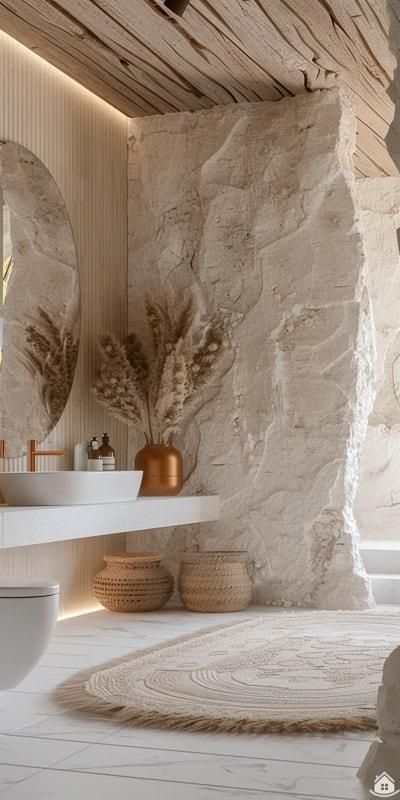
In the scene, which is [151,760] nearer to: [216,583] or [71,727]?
[71,727]

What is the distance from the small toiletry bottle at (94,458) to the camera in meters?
4.40

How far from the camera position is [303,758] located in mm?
2289

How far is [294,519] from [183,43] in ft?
7.08

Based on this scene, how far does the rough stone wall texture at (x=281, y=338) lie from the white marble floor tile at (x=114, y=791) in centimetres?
263

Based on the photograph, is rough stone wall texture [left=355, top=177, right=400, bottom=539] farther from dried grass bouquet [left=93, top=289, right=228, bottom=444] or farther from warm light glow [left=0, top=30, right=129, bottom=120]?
warm light glow [left=0, top=30, right=129, bottom=120]

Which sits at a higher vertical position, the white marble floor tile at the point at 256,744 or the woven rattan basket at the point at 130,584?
the woven rattan basket at the point at 130,584

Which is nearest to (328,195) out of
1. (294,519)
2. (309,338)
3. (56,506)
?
(309,338)

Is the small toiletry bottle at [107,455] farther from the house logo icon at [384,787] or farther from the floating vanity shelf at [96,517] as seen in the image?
the house logo icon at [384,787]

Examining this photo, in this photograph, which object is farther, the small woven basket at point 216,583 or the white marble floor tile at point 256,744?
the small woven basket at point 216,583

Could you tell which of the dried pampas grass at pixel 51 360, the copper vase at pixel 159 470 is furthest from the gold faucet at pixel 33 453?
the copper vase at pixel 159 470

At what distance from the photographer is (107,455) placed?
177 inches

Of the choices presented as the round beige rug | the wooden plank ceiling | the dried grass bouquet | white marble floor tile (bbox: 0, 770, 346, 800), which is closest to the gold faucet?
the dried grass bouquet

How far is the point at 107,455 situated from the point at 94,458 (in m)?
0.07

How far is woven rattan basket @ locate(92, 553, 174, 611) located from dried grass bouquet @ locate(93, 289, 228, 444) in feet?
1.89
